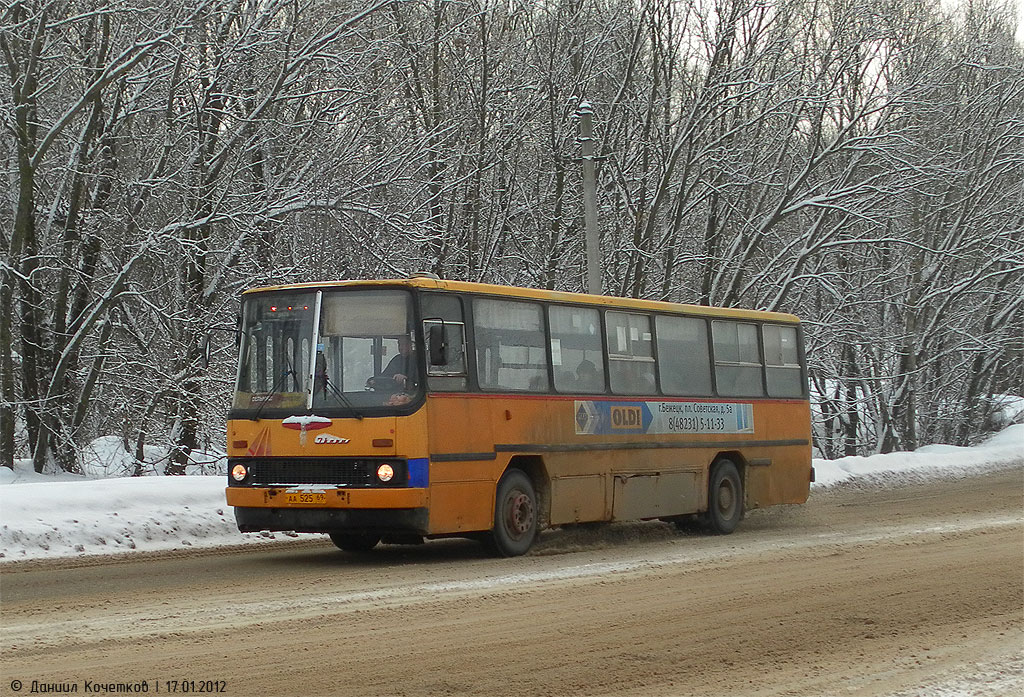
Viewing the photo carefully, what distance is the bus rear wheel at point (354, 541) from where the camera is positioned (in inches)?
554

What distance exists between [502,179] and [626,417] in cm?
1268

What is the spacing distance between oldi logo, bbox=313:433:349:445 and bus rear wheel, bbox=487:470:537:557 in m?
1.78

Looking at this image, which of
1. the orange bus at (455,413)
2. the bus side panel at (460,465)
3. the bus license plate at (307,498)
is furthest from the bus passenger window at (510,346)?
the bus license plate at (307,498)

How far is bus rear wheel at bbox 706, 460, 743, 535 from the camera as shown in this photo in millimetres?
17125

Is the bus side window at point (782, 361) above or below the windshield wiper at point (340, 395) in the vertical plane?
above

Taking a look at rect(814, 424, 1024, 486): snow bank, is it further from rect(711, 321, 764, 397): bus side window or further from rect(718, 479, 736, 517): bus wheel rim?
rect(718, 479, 736, 517): bus wheel rim

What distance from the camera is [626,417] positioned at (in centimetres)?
1562

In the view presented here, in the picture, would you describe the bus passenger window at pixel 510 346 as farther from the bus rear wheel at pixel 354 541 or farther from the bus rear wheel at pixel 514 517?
the bus rear wheel at pixel 354 541

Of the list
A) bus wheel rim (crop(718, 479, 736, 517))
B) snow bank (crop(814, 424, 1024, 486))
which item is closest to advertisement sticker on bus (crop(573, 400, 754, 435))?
bus wheel rim (crop(718, 479, 736, 517))

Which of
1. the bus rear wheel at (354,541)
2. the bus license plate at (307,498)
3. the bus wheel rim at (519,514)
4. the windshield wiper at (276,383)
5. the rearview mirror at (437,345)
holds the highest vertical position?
the rearview mirror at (437,345)

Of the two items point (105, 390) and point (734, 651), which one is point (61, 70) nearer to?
point (105, 390)

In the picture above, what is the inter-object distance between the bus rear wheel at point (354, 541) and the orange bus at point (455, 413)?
0.02 m

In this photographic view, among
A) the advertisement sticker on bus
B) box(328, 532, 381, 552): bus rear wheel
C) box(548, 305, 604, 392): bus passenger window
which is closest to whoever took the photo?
box(328, 532, 381, 552): bus rear wheel

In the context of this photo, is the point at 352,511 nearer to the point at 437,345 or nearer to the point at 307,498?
the point at 307,498
